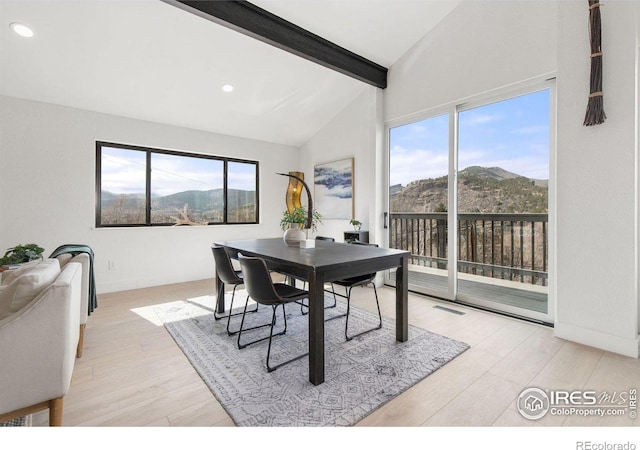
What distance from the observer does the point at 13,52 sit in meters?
2.83

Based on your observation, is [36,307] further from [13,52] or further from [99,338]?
[13,52]

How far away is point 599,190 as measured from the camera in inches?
89.5

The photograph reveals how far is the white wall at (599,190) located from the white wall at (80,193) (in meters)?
4.38

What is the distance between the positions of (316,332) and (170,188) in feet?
12.2

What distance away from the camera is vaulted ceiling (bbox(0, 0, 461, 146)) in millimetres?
2666

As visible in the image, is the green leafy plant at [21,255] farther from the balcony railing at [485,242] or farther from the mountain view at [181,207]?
the balcony railing at [485,242]

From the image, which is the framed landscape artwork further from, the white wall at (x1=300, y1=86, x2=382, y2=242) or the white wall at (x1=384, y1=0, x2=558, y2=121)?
the white wall at (x1=384, y1=0, x2=558, y2=121)

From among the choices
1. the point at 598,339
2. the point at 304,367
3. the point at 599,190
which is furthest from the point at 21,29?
the point at 598,339

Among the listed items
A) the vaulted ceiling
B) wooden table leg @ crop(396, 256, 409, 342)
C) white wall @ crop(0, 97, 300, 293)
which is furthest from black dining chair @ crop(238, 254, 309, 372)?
white wall @ crop(0, 97, 300, 293)

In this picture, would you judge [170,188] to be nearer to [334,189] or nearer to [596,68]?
[334,189]

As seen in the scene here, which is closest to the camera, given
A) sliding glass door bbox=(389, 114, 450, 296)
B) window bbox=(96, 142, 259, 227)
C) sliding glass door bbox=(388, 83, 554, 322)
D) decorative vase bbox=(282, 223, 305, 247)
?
decorative vase bbox=(282, 223, 305, 247)

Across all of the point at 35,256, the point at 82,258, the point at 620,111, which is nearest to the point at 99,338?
the point at 82,258

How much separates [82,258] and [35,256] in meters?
1.17

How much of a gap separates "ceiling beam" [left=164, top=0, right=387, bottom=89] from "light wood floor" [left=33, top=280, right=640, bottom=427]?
9.11 ft
